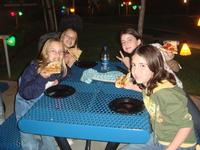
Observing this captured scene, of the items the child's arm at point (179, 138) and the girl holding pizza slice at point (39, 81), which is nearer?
the child's arm at point (179, 138)

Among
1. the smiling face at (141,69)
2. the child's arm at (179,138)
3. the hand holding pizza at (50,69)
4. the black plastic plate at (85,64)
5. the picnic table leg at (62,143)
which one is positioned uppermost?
the smiling face at (141,69)

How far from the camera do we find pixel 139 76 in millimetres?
2418

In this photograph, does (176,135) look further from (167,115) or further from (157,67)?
(157,67)

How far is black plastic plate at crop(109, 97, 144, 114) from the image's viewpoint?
2.50 meters

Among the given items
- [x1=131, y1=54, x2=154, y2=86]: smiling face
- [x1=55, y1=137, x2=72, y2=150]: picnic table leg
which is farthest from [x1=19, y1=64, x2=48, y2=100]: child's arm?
[x1=131, y1=54, x2=154, y2=86]: smiling face

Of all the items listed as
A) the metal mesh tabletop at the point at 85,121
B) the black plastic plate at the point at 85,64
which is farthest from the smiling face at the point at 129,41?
the metal mesh tabletop at the point at 85,121

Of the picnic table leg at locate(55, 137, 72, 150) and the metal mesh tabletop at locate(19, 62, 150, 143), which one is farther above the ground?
the metal mesh tabletop at locate(19, 62, 150, 143)

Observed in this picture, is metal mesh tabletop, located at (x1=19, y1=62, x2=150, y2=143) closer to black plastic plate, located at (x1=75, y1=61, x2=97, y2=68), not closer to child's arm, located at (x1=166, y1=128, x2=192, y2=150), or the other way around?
child's arm, located at (x1=166, y1=128, x2=192, y2=150)

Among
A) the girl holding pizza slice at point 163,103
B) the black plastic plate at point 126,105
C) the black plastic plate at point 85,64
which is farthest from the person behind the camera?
the black plastic plate at point 85,64

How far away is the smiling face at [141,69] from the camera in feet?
7.78

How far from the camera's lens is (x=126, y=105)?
2.62m

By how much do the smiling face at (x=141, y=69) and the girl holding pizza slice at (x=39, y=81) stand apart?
0.86 m

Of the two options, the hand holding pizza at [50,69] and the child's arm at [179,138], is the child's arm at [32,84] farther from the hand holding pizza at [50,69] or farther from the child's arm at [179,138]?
the child's arm at [179,138]

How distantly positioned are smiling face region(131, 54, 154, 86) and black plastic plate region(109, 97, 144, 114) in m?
0.29
